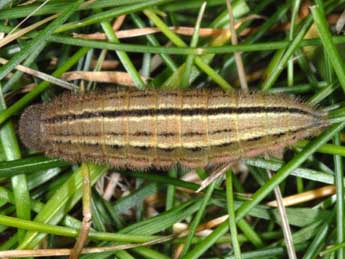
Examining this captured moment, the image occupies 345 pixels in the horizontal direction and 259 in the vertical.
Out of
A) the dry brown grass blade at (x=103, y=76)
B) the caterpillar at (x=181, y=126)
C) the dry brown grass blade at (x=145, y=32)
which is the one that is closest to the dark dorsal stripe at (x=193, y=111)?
the caterpillar at (x=181, y=126)

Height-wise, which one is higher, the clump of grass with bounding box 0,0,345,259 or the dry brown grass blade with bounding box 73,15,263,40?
the dry brown grass blade with bounding box 73,15,263,40

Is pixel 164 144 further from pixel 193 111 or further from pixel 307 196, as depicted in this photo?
pixel 307 196

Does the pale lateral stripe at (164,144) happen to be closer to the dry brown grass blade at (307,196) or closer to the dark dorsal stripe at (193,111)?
the dark dorsal stripe at (193,111)

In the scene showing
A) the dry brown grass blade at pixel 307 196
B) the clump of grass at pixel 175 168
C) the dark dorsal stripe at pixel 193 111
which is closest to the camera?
the dark dorsal stripe at pixel 193 111

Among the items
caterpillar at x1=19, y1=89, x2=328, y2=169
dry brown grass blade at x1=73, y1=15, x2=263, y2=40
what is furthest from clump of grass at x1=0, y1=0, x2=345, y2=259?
caterpillar at x1=19, y1=89, x2=328, y2=169

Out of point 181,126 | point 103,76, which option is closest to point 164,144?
point 181,126

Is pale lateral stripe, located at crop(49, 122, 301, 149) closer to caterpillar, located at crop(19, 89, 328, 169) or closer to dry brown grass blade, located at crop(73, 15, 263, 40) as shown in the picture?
caterpillar, located at crop(19, 89, 328, 169)

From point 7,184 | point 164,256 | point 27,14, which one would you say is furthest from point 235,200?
point 27,14
